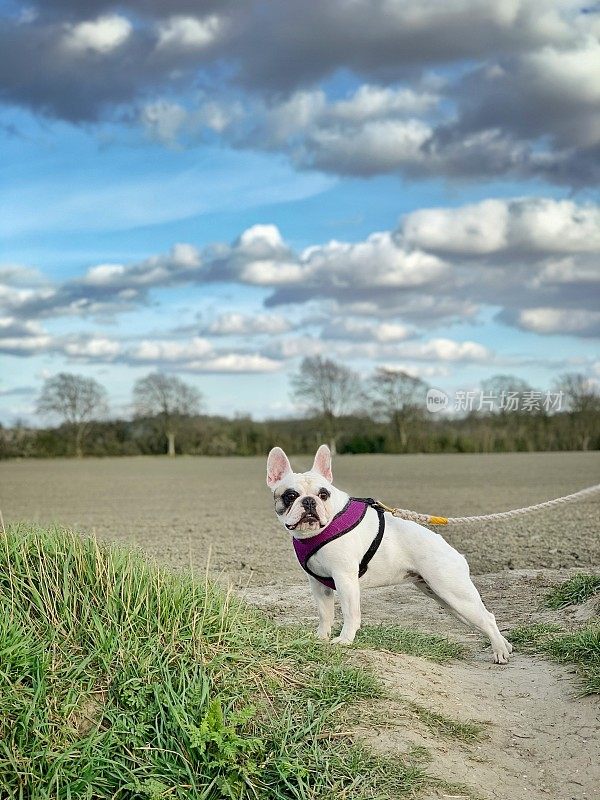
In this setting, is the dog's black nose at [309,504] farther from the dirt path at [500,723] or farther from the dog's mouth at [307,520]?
the dirt path at [500,723]

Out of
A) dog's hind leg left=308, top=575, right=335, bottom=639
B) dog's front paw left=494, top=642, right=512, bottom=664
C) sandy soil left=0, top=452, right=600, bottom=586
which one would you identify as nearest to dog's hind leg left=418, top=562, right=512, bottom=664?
dog's front paw left=494, top=642, right=512, bottom=664

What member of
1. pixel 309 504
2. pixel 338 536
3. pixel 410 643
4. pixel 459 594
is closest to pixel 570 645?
pixel 410 643

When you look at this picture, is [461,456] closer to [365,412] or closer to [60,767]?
[365,412]

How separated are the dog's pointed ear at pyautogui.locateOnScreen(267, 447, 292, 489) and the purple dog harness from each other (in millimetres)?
573

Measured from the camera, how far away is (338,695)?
6.12 meters

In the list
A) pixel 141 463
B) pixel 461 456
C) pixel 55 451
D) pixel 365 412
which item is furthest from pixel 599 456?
pixel 55 451

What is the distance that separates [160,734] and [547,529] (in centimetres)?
1650

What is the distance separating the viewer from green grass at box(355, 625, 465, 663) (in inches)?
320

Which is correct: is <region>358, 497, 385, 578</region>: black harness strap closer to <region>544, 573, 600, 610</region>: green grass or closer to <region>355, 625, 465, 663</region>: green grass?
<region>355, 625, 465, 663</region>: green grass

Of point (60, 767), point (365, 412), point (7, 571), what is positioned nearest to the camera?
point (60, 767)

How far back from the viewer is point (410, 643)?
8672 millimetres

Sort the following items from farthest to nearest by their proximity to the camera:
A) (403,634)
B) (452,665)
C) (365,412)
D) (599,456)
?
(365,412) < (599,456) < (403,634) < (452,665)

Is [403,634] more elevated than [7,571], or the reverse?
[7,571]

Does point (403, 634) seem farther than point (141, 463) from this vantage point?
No
